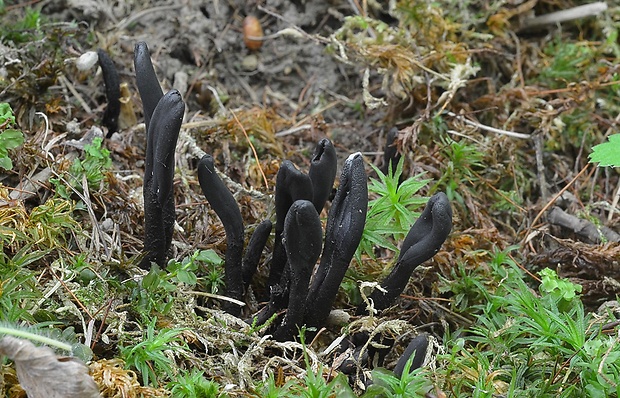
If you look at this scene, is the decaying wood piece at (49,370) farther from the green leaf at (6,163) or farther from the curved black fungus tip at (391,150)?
the curved black fungus tip at (391,150)

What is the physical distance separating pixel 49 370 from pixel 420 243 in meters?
1.04

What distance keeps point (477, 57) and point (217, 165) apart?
4.79 feet

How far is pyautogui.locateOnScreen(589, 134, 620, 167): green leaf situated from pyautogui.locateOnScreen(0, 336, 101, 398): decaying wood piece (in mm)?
1761

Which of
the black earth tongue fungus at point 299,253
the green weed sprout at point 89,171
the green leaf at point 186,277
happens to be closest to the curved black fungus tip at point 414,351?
the black earth tongue fungus at point 299,253

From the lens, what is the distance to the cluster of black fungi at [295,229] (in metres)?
1.92

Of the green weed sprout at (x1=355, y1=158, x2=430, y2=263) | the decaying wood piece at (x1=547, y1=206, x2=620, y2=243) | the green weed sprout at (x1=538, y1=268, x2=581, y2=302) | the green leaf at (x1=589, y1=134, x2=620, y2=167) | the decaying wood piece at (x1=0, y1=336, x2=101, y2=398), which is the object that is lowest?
the decaying wood piece at (x1=547, y1=206, x2=620, y2=243)

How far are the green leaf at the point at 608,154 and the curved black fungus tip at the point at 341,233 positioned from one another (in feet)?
3.01

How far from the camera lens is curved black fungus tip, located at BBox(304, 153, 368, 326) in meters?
1.95

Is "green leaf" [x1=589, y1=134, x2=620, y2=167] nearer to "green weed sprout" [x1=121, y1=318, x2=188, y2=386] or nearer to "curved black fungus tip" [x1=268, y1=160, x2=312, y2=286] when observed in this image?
"curved black fungus tip" [x1=268, y1=160, x2=312, y2=286]

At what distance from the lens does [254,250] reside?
225 cm

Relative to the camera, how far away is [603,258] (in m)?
2.61

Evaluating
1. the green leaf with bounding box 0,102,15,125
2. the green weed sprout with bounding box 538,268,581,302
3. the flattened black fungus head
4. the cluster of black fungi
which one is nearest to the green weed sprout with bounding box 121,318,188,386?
the cluster of black fungi

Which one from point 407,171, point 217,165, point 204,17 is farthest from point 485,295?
point 204,17

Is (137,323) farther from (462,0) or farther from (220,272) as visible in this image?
(462,0)
